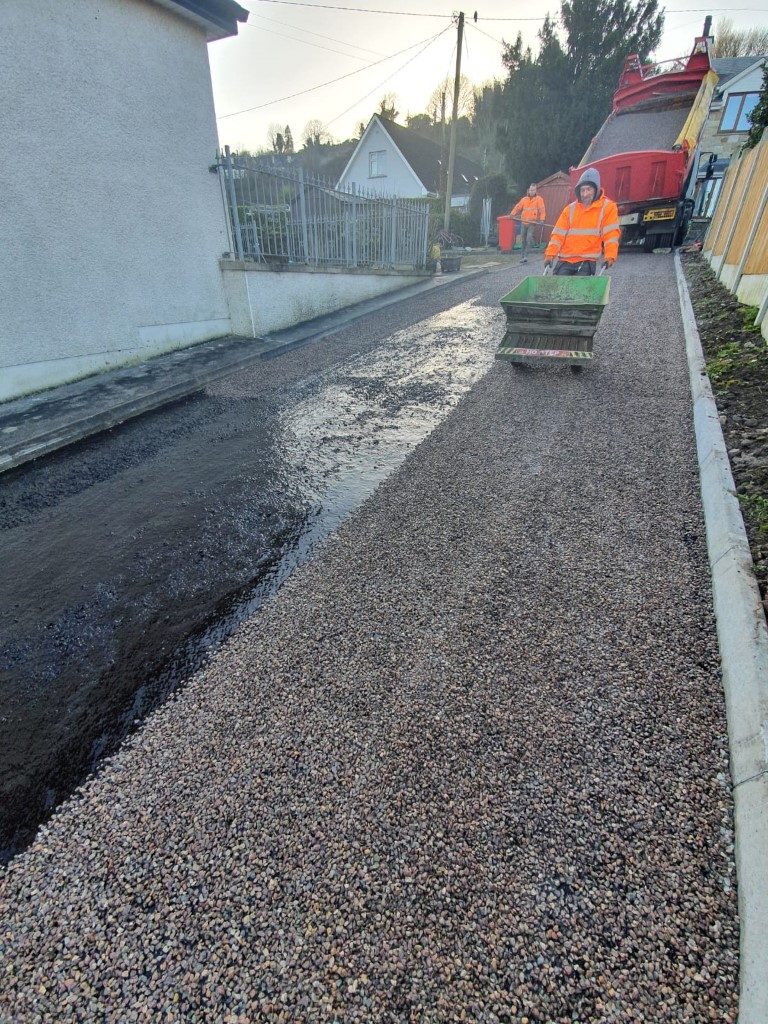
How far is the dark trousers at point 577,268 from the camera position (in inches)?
281

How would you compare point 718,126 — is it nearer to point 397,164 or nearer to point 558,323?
point 397,164

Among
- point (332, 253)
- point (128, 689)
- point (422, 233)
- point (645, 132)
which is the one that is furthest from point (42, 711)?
point (645, 132)

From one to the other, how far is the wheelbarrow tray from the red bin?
56.9 ft

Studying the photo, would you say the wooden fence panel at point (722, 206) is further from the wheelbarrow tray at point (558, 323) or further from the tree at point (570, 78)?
the tree at point (570, 78)

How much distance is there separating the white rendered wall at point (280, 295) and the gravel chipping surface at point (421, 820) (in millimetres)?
7088

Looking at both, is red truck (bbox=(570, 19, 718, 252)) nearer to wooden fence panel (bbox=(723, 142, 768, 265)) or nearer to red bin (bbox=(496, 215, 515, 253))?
wooden fence panel (bbox=(723, 142, 768, 265))

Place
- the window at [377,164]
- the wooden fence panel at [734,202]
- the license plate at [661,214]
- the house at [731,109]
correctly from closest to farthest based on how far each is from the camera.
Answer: the wooden fence panel at [734,202]
the license plate at [661,214]
the house at [731,109]
the window at [377,164]

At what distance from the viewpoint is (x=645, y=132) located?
49.7 feet

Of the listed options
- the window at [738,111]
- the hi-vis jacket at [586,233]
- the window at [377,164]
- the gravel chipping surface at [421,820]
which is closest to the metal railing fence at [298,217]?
the hi-vis jacket at [586,233]

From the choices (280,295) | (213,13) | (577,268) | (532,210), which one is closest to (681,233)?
(532,210)

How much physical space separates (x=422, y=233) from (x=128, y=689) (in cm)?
1547

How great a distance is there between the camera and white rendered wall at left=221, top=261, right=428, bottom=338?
8461mm

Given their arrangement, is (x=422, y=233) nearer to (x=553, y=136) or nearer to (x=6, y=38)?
(x=6, y=38)

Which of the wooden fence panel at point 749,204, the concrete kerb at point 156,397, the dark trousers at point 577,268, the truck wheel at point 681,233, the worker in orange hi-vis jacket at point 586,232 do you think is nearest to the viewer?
the concrete kerb at point 156,397
